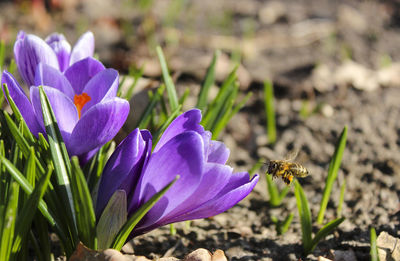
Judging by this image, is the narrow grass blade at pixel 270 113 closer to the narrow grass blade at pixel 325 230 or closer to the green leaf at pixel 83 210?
the narrow grass blade at pixel 325 230

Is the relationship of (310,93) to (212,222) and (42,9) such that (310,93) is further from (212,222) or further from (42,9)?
(42,9)

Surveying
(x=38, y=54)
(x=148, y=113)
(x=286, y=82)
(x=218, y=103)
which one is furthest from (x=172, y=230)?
(x=286, y=82)

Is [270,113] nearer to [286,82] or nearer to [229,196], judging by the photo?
[286,82]

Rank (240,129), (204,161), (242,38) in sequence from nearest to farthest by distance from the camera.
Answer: (204,161) < (240,129) < (242,38)

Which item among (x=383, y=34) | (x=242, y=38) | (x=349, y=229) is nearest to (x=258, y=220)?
(x=349, y=229)

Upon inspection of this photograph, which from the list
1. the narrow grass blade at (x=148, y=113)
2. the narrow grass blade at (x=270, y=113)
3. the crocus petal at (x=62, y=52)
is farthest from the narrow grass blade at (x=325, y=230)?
the narrow grass blade at (x=270, y=113)

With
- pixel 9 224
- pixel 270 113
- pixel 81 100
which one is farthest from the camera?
pixel 270 113

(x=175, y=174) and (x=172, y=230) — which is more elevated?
(x=175, y=174)
